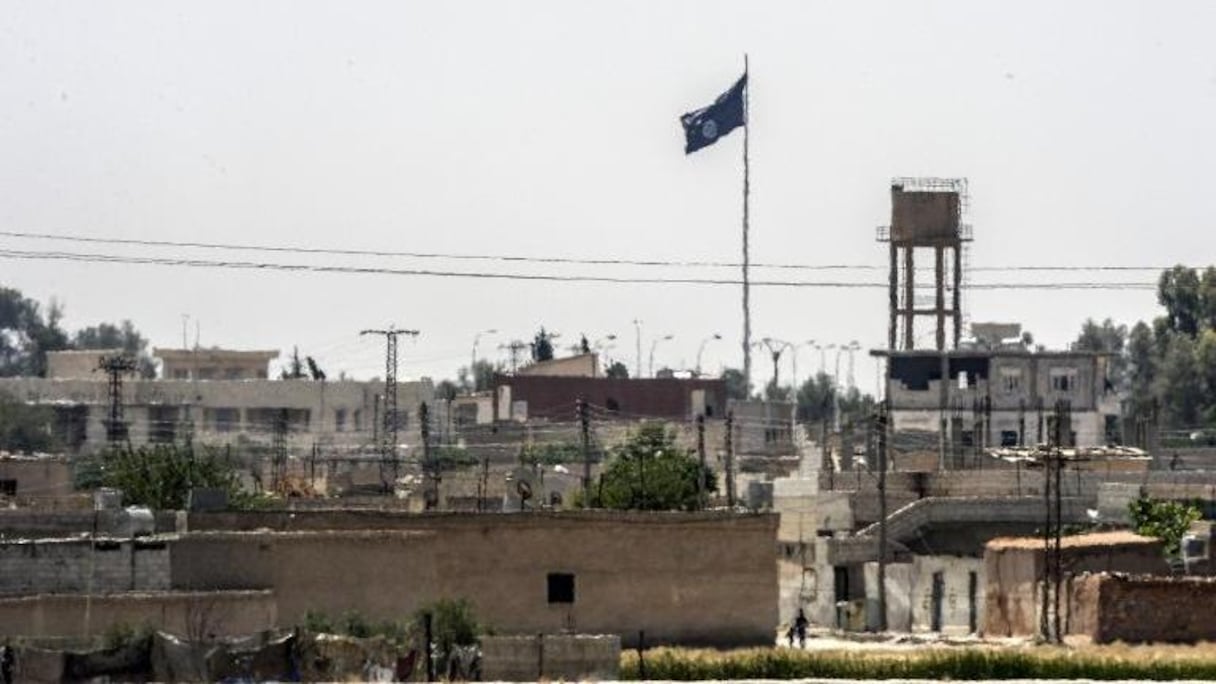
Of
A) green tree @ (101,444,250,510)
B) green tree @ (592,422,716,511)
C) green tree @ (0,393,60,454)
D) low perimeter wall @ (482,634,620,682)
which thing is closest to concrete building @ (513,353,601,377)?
green tree @ (0,393,60,454)

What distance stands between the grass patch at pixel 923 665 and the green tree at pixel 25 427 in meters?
76.1

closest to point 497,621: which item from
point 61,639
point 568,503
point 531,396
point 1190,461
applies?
point 61,639

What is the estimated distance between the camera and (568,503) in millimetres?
69125

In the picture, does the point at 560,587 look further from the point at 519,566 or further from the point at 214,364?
the point at 214,364

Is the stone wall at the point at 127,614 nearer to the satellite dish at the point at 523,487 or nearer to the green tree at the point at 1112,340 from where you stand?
the satellite dish at the point at 523,487

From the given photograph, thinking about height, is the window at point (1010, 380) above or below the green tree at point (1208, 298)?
below

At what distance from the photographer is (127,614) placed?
40.8m

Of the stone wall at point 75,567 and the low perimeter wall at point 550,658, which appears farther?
the stone wall at point 75,567

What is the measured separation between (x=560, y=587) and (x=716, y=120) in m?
45.8

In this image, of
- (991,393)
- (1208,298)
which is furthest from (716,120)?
(1208,298)

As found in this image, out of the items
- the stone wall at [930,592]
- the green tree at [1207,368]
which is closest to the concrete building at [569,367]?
the green tree at [1207,368]

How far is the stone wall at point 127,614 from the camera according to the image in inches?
1571

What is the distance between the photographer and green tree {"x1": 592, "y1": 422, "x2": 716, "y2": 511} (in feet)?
212

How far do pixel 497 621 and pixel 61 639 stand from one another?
10.5 meters
